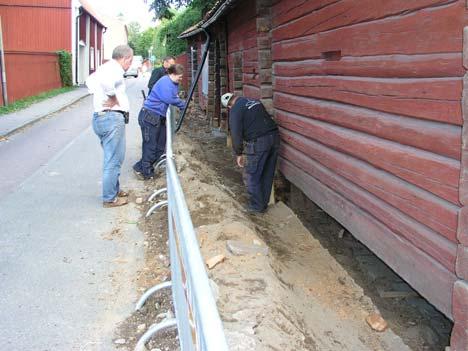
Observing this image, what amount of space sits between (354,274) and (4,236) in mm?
3664

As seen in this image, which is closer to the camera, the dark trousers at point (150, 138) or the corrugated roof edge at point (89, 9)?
the dark trousers at point (150, 138)

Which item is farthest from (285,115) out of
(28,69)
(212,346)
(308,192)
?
(28,69)

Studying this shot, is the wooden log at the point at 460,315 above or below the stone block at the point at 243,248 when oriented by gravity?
above

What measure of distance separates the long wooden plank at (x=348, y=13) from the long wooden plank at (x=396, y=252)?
57.6 inches

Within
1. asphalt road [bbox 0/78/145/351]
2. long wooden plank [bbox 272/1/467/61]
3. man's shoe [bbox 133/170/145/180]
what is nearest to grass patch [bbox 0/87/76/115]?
asphalt road [bbox 0/78/145/351]

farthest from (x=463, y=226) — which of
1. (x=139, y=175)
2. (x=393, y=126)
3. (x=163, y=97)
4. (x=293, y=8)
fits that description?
(x=139, y=175)

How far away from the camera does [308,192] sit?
19.6 feet

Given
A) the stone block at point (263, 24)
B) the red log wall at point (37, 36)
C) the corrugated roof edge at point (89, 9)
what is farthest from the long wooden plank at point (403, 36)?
the corrugated roof edge at point (89, 9)

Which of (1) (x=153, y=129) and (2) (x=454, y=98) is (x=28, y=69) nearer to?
(1) (x=153, y=129)

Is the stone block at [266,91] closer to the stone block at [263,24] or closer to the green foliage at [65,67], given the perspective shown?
the stone block at [263,24]

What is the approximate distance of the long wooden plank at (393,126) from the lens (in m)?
2.97

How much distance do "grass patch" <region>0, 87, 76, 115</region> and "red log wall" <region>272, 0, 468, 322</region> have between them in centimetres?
1472

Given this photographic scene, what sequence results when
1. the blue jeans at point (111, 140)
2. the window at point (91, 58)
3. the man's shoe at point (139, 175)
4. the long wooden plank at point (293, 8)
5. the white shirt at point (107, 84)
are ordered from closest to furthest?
the long wooden plank at point (293, 8), the white shirt at point (107, 84), the blue jeans at point (111, 140), the man's shoe at point (139, 175), the window at point (91, 58)

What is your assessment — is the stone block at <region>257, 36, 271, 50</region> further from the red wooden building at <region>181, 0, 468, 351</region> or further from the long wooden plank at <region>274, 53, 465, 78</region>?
the long wooden plank at <region>274, 53, 465, 78</region>
